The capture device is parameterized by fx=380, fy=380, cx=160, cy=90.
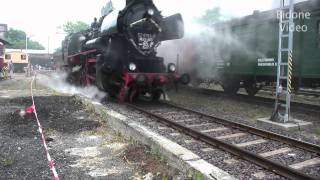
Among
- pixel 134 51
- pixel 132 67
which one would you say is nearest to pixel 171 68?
pixel 134 51

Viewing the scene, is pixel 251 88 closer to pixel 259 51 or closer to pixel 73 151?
pixel 259 51

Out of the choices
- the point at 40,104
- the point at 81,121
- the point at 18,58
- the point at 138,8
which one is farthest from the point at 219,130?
the point at 18,58

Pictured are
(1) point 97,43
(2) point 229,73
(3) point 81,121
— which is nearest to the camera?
(3) point 81,121

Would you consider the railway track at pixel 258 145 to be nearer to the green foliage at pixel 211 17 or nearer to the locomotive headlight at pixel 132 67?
the locomotive headlight at pixel 132 67

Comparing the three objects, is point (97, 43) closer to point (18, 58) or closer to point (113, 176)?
point (113, 176)

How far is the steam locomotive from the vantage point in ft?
36.6

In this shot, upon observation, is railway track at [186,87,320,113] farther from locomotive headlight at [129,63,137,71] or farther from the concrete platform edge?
the concrete platform edge

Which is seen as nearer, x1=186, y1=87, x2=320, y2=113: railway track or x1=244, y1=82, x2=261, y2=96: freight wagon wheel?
x1=186, y1=87, x2=320, y2=113: railway track

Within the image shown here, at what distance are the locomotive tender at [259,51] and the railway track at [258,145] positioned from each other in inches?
155

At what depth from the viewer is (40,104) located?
11.6 meters

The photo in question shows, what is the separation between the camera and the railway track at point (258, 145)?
16.2ft

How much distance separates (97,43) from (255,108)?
5322 millimetres

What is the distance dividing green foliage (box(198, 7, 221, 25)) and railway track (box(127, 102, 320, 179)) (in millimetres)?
6808

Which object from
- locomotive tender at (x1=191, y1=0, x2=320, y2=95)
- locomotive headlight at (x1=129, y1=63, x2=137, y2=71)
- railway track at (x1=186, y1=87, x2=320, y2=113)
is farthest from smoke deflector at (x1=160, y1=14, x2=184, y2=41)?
railway track at (x1=186, y1=87, x2=320, y2=113)
